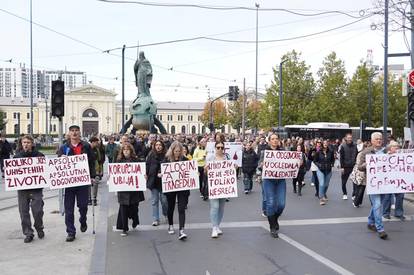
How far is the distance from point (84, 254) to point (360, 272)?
391 centimetres

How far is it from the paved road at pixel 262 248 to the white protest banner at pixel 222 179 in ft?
2.40

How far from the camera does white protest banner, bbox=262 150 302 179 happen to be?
9.33 meters

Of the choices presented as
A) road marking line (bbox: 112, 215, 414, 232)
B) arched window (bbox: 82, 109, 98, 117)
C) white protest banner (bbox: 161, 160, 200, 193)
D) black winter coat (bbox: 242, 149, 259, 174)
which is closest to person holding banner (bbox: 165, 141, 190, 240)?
white protest banner (bbox: 161, 160, 200, 193)

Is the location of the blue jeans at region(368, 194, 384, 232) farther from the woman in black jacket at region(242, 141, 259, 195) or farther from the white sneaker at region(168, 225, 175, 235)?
the woman in black jacket at region(242, 141, 259, 195)

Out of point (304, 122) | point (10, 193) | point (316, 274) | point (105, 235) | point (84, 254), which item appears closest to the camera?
point (316, 274)

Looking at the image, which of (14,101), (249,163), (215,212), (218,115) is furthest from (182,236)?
(14,101)

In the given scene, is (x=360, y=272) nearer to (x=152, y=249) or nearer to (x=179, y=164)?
(x=152, y=249)

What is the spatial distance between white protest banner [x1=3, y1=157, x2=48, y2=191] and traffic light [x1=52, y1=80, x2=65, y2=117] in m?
2.80

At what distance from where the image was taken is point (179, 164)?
945 centimetres

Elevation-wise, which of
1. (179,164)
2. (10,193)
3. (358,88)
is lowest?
(10,193)

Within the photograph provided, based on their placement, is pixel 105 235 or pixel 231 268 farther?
pixel 105 235

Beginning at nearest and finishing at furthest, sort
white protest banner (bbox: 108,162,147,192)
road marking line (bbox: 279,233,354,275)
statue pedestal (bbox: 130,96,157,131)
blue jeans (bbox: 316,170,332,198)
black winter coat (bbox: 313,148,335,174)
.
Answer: road marking line (bbox: 279,233,354,275), white protest banner (bbox: 108,162,147,192), blue jeans (bbox: 316,170,332,198), black winter coat (bbox: 313,148,335,174), statue pedestal (bbox: 130,96,157,131)

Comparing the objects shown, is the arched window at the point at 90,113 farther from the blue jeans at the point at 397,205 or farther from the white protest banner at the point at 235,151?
the blue jeans at the point at 397,205

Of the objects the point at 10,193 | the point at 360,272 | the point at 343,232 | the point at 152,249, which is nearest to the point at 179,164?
the point at 152,249
